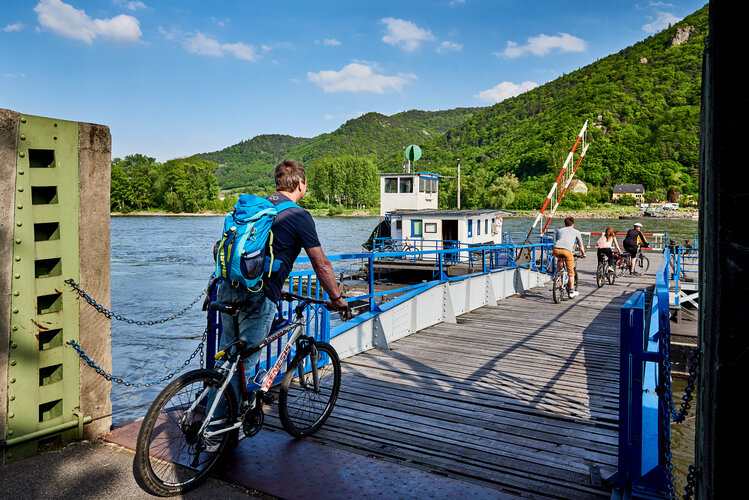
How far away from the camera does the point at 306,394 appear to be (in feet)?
12.9

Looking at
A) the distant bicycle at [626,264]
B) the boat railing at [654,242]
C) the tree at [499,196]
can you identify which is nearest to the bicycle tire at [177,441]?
the distant bicycle at [626,264]

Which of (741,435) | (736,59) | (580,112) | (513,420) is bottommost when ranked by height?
(513,420)

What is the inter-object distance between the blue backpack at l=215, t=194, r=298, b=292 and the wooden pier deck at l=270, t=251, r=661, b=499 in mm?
1474

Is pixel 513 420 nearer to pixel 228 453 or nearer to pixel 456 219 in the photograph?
pixel 228 453

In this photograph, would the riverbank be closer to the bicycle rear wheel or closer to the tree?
the tree

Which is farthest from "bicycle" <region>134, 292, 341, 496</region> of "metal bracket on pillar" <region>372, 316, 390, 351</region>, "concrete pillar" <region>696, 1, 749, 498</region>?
"metal bracket on pillar" <region>372, 316, 390, 351</region>

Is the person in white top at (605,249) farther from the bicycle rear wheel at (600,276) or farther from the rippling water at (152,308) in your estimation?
the rippling water at (152,308)

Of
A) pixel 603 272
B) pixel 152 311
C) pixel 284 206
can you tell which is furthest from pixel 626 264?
pixel 152 311

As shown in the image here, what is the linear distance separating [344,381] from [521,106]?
205 meters

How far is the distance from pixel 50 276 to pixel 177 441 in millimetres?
1286

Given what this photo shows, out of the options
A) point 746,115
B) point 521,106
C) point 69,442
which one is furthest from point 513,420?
point 521,106

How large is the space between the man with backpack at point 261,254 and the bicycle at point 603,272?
42.2 ft

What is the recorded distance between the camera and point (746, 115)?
3.65ft

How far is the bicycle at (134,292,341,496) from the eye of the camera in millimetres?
2836
